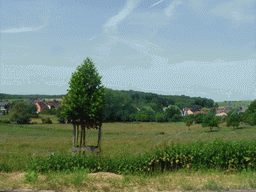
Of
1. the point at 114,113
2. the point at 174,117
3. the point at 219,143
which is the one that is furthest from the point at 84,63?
the point at 174,117

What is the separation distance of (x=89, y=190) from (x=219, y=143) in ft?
17.4

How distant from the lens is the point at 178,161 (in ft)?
28.6

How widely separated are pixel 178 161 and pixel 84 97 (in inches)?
244

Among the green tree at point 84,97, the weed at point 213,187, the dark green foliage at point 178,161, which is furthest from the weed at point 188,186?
the green tree at point 84,97

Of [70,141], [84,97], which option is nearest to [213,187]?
[84,97]

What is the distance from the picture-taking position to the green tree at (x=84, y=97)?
12.8 meters

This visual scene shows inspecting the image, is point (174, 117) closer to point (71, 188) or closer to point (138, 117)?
point (138, 117)

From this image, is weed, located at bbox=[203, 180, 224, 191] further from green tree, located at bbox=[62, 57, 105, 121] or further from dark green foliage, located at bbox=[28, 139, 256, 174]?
green tree, located at bbox=[62, 57, 105, 121]

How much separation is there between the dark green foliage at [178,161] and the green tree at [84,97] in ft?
14.1

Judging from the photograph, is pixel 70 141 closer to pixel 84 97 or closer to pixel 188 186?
pixel 84 97

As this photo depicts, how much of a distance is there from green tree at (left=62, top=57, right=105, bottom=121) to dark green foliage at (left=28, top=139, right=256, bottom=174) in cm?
429

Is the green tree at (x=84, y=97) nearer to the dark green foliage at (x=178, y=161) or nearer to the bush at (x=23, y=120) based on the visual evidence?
the dark green foliage at (x=178, y=161)

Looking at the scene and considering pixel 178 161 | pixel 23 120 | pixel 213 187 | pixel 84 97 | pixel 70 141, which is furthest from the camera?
pixel 23 120

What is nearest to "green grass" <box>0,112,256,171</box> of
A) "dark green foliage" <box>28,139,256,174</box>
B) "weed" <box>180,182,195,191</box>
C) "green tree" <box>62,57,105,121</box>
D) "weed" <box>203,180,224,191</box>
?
"dark green foliage" <box>28,139,256,174</box>
